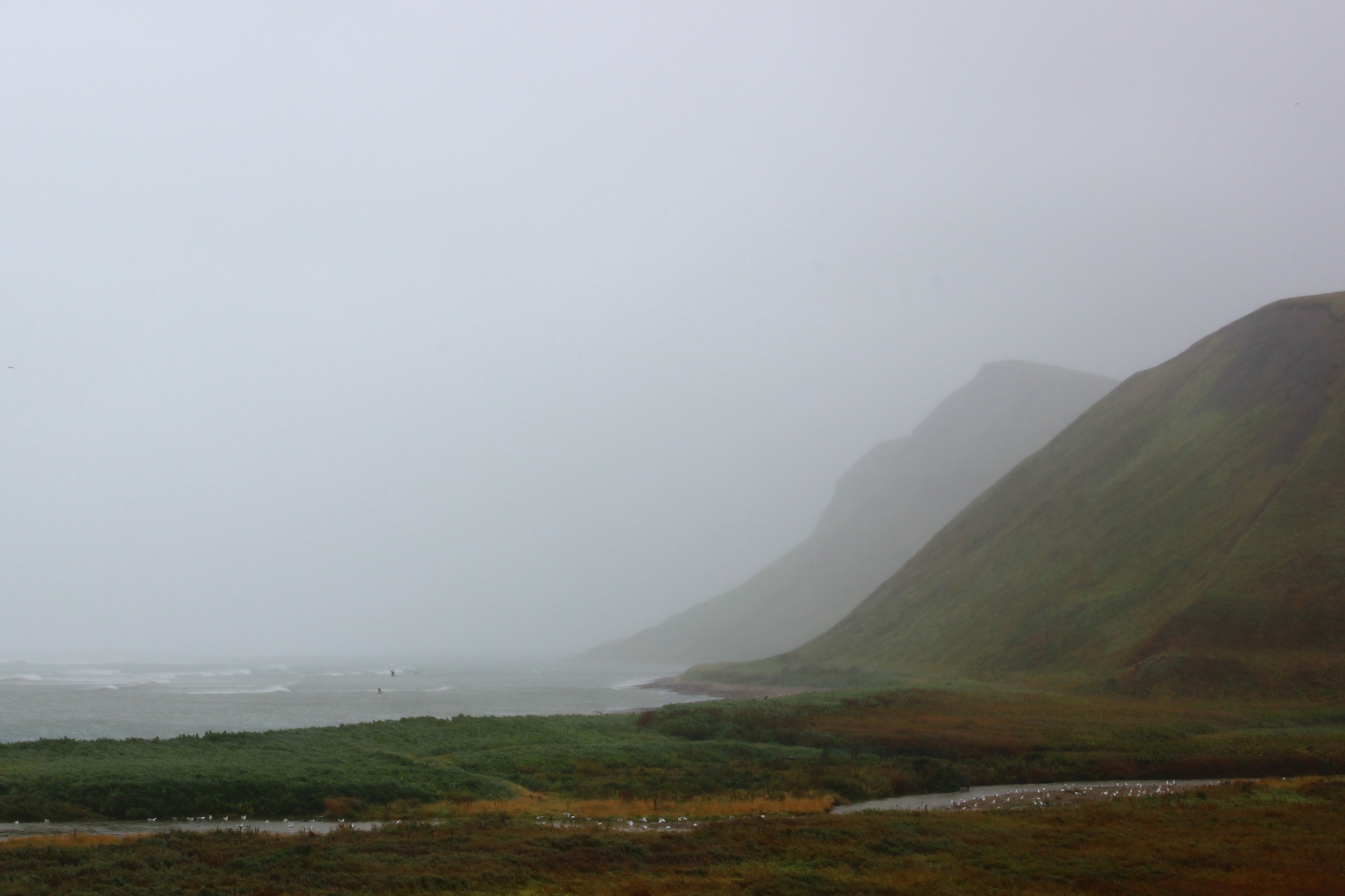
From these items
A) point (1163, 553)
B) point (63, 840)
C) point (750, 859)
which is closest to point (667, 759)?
point (750, 859)

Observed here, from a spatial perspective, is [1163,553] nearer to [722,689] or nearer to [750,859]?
[722,689]

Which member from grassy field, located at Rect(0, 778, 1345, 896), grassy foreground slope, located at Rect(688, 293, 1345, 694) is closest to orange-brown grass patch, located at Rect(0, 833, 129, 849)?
grassy field, located at Rect(0, 778, 1345, 896)

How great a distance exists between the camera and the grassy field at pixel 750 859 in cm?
2012

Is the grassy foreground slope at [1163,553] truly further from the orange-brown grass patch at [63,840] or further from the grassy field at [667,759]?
the orange-brown grass patch at [63,840]

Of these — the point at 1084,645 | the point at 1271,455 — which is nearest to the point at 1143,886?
the point at 1084,645

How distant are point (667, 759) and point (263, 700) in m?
77.7

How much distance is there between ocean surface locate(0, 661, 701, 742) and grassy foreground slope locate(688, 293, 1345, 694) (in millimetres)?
29229

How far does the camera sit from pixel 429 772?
38.5 meters

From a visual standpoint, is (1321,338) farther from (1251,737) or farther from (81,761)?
(81,761)

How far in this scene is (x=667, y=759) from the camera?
45344 millimetres

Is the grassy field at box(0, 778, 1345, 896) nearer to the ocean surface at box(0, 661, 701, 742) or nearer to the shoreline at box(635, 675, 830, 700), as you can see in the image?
the ocean surface at box(0, 661, 701, 742)

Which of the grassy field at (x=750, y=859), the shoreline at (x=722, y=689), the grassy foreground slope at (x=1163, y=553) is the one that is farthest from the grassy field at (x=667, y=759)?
the shoreline at (x=722, y=689)

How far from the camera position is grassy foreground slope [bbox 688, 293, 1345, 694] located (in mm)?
79375

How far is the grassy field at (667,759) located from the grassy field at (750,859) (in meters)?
6.72
